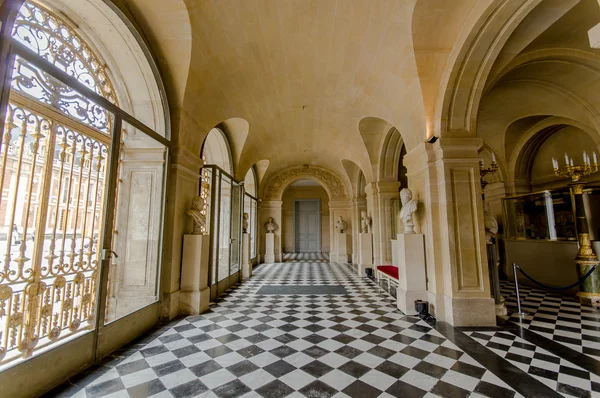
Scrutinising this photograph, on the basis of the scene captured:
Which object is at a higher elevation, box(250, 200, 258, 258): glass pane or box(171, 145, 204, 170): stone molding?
box(171, 145, 204, 170): stone molding

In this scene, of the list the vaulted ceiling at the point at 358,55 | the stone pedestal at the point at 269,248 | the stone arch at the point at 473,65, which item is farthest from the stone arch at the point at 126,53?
the stone pedestal at the point at 269,248

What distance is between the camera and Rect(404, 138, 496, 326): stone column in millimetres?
3633

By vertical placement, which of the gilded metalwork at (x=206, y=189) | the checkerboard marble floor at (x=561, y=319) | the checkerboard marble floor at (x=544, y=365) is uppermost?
the gilded metalwork at (x=206, y=189)

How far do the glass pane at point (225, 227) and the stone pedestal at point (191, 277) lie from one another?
1809 millimetres

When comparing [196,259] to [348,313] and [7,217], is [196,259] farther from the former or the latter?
[348,313]

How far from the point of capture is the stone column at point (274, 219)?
1176 centimetres

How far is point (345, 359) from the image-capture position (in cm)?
267

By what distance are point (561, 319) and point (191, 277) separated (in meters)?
6.08

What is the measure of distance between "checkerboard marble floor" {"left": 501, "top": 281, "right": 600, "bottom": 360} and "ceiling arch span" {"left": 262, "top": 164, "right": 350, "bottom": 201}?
749 centimetres

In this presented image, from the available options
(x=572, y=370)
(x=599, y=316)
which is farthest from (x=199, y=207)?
(x=599, y=316)

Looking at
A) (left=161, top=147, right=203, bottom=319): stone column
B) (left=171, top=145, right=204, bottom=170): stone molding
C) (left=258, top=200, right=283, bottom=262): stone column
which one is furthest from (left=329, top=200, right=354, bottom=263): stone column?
(left=161, top=147, right=203, bottom=319): stone column

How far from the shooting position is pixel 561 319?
3.90m

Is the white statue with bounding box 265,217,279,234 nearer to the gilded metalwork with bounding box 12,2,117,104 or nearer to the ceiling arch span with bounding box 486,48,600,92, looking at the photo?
the gilded metalwork with bounding box 12,2,117,104

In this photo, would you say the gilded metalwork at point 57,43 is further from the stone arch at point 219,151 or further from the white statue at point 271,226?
the white statue at point 271,226
